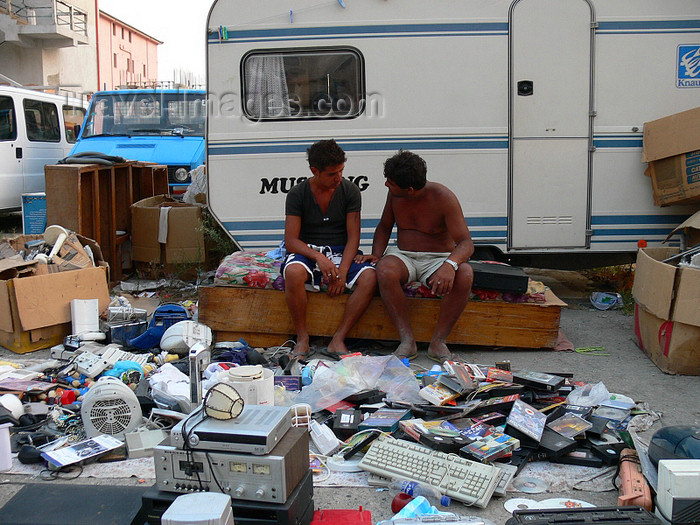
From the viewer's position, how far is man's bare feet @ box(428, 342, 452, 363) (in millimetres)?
4953

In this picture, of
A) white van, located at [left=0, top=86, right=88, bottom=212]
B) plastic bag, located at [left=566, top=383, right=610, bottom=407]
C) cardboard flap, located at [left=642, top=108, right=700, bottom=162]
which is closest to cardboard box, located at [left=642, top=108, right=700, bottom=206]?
cardboard flap, located at [left=642, top=108, right=700, bottom=162]

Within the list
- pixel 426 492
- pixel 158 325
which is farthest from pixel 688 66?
pixel 158 325

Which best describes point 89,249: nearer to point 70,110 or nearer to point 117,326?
point 117,326

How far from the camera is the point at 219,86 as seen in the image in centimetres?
613

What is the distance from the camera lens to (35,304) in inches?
205

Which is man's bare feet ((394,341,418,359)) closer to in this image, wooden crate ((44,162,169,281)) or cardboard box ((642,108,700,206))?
cardboard box ((642,108,700,206))

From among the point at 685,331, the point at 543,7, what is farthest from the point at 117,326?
the point at 543,7

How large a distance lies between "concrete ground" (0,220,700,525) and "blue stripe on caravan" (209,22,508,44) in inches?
105

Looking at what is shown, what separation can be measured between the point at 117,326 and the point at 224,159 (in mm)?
1831

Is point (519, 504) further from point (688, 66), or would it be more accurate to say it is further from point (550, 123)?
point (688, 66)

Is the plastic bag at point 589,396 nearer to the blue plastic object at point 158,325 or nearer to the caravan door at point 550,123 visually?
the caravan door at point 550,123

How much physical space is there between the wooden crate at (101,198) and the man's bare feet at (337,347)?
3133 millimetres

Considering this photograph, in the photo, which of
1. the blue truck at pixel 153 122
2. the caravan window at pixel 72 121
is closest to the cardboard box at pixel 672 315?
Result: the blue truck at pixel 153 122

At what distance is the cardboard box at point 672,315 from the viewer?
176 inches
